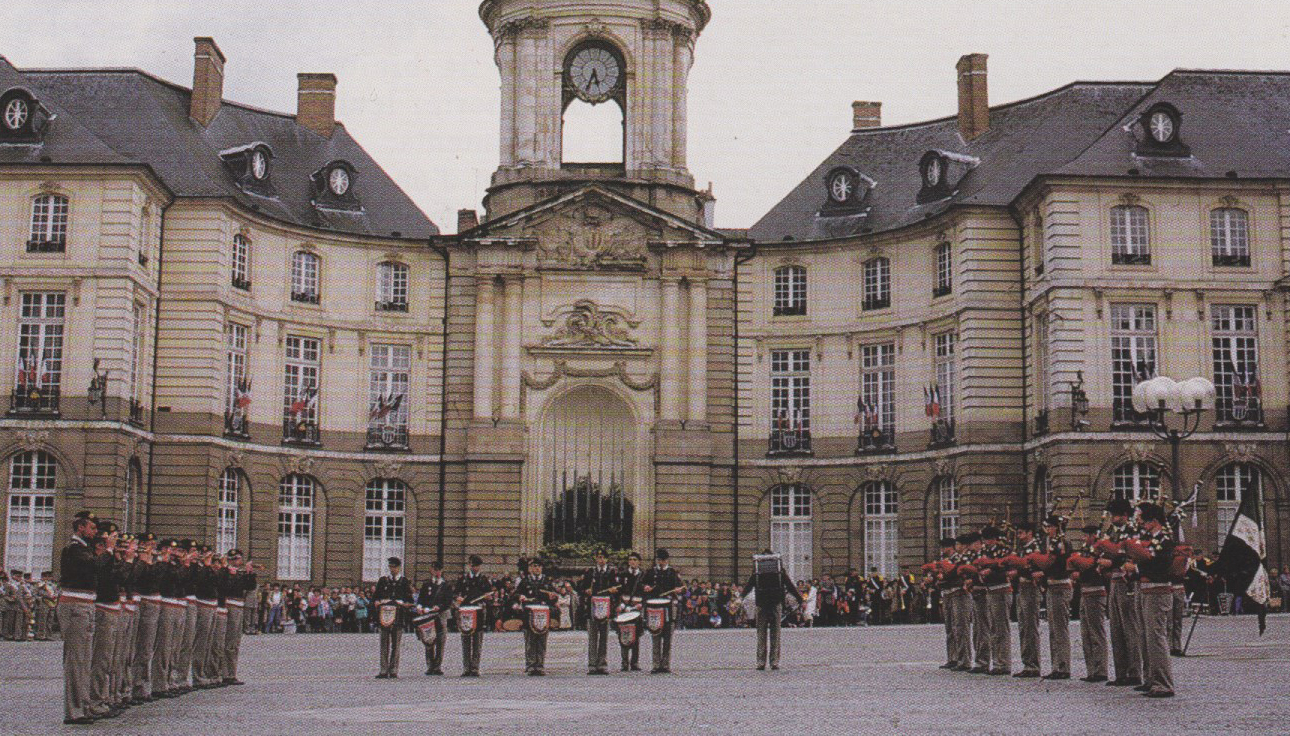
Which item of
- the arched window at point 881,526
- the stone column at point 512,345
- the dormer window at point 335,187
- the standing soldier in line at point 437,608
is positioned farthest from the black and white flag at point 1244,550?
the dormer window at point 335,187

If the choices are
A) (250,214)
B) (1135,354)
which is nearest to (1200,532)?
(1135,354)

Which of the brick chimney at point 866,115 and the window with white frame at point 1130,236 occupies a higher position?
the brick chimney at point 866,115

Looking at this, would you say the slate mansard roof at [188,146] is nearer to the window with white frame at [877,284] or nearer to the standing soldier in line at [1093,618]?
the window with white frame at [877,284]

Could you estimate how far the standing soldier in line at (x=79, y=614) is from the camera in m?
17.9

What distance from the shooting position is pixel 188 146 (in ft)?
169

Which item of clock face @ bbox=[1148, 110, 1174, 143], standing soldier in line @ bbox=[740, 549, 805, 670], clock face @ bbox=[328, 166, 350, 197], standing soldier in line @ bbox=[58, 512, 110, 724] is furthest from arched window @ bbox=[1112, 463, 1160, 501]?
standing soldier in line @ bbox=[58, 512, 110, 724]

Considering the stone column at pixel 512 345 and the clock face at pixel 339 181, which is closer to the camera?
the stone column at pixel 512 345

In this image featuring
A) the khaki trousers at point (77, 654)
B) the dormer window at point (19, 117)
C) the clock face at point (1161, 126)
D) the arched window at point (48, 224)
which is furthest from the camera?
the clock face at point (1161, 126)

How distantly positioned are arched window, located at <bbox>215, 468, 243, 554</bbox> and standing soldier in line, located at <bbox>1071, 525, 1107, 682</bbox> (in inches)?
1258

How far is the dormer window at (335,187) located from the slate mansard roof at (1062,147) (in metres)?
12.3

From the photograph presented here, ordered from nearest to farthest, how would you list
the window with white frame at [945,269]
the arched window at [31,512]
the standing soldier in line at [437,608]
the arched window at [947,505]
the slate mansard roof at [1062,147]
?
the standing soldier in line at [437,608] → the arched window at [31,512] → the slate mansard roof at [1062,147] → the arched window at [947,505] → the window with white frame at [945,269]

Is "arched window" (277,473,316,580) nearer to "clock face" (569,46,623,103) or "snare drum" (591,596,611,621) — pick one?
"clock face" (569,46,623,103)

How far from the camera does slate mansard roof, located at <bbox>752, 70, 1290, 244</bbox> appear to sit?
4753 cm

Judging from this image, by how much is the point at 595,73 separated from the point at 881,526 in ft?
53.8
